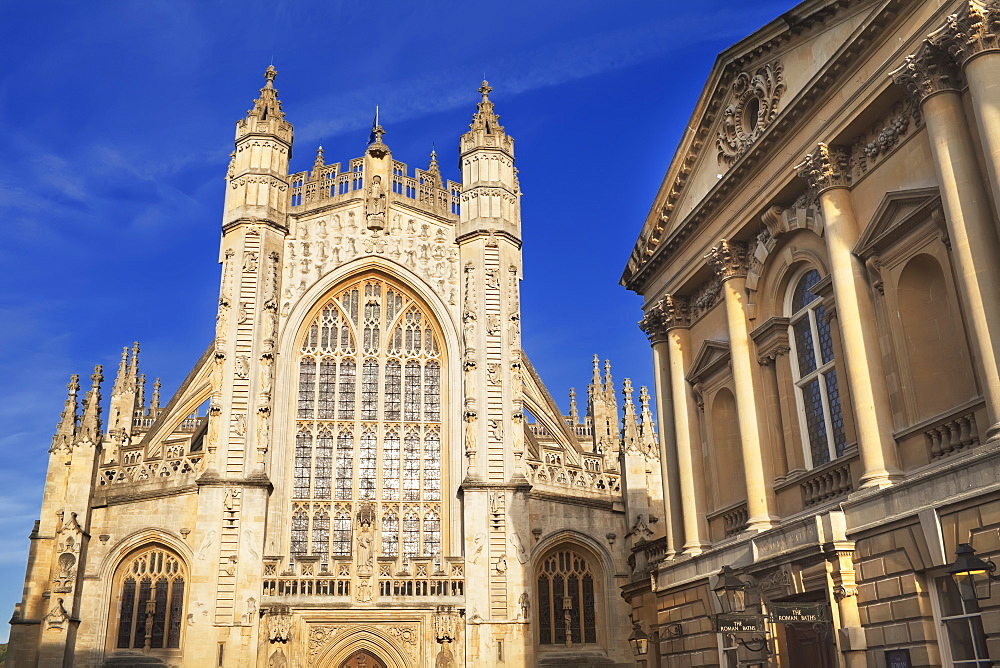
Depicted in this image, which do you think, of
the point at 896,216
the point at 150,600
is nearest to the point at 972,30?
the point at 896,216

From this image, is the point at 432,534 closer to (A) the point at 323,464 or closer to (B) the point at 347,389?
(A) the point at 323,464

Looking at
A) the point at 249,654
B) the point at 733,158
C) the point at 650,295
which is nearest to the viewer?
the point at 733,158

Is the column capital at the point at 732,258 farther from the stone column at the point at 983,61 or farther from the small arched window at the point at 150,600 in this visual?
Result: the small arched window at the point at 150,600

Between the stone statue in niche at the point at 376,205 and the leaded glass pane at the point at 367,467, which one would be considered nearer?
the leaded glass pane at the point at 367,467

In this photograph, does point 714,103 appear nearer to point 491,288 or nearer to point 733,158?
point 733,158

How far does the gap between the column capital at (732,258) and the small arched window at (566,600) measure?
13.3 metres

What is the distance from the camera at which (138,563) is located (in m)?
26.8

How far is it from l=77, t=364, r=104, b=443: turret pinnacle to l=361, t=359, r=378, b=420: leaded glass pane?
7368mm

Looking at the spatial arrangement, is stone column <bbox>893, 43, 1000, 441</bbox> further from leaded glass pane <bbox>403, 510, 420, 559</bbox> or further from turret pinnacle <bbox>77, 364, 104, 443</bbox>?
turret pinnacle <bbox>77, 364, 104, 443</bbox>

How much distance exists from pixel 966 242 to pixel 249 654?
65.2ft

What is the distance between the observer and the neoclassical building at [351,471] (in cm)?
2556

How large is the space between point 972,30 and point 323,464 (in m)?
21.0

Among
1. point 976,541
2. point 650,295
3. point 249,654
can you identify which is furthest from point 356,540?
point 976,541

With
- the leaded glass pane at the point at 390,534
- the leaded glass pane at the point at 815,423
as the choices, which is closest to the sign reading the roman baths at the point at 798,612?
the leaded glass pane at the point at 815,423
